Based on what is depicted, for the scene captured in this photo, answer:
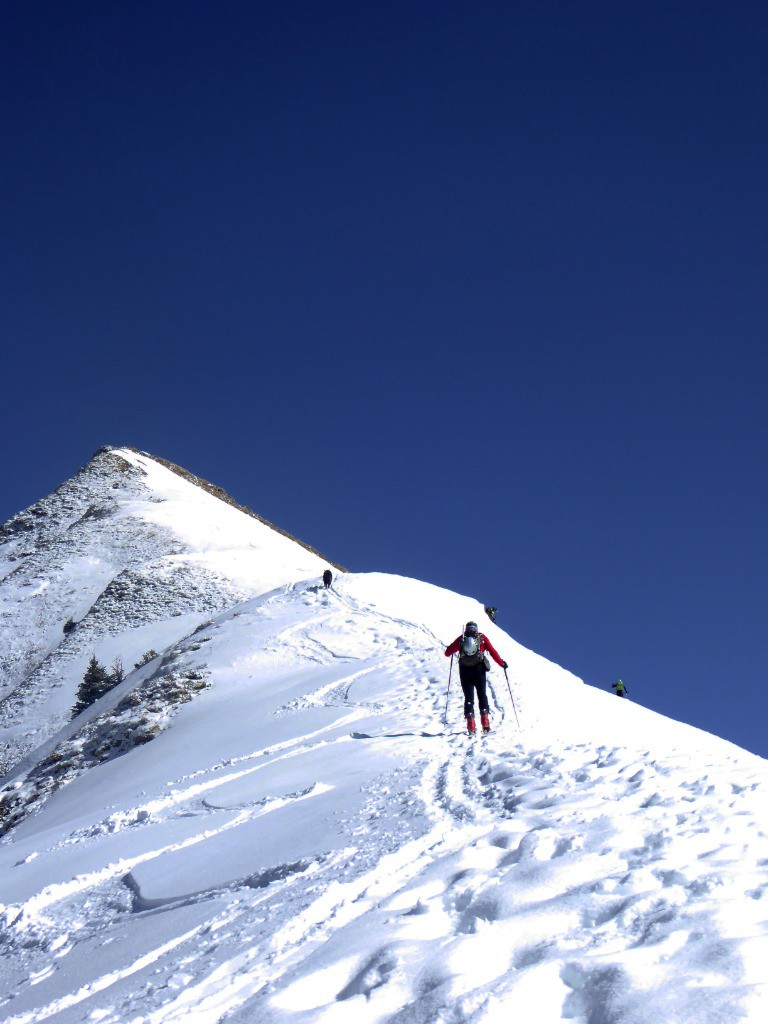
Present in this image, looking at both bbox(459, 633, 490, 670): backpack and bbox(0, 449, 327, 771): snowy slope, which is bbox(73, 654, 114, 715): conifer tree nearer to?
bbox(0, 449, 327, 771): snowy slope

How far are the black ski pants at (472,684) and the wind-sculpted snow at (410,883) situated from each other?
1.68 feet

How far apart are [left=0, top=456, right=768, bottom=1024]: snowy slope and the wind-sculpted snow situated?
0.9 inches

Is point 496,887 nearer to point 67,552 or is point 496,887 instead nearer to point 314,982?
point 314,982

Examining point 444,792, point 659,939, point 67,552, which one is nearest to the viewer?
point 659,939

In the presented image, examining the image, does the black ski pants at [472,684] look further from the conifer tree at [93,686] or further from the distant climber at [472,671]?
the conifer tree at [93,686]

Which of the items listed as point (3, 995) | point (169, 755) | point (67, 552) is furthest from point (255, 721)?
point (67, 552)

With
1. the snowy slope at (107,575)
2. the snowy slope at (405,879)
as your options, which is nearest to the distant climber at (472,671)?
the snowy slope at (405,879)

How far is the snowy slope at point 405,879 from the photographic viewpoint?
4246 millimetres

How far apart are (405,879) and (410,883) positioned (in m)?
0.19

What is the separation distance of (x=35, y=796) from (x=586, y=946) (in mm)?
16844

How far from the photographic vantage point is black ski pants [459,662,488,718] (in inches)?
539

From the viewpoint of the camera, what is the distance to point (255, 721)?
17.5 metres

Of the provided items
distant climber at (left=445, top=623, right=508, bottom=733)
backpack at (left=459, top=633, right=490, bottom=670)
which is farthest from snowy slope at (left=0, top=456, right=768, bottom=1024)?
backpack at (left=459, top=633, right=490, bottom=670)

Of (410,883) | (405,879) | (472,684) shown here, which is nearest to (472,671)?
(472,684)
